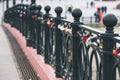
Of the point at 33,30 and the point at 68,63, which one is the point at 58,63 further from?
the point at 33,30

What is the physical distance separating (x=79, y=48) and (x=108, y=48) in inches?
57.6

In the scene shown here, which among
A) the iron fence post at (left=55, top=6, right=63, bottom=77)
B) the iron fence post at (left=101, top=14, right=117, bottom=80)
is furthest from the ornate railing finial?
the iron fence post at (left=101, top=14, right=117, bottom=80)

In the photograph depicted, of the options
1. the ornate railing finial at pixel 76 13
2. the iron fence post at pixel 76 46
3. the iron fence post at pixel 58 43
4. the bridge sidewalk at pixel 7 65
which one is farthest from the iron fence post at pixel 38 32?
the ornate railing finial at pixel 76 13

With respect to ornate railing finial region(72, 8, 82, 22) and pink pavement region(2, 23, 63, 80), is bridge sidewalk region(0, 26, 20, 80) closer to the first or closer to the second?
pink pavement region(2, 23, 63, 80)

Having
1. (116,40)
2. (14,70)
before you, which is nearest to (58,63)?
(14,70)

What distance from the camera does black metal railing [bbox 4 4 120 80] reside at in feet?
12.3

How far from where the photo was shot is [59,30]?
21.6 ft

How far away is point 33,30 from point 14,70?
1.96 metres

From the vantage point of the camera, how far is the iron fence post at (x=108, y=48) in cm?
366

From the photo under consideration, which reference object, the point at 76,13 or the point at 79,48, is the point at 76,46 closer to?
the point at 79,48

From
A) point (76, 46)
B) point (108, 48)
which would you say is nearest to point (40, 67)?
point (76, 46)

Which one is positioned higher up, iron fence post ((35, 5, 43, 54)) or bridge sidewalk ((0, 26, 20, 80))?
iron fence post ((35, 5, 43, 54))

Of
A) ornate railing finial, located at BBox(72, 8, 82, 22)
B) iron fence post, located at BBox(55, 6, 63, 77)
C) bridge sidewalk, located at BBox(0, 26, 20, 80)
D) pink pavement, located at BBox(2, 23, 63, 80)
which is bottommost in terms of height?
bridge sidewalk, located at BBox(0, 26, 20, 80)

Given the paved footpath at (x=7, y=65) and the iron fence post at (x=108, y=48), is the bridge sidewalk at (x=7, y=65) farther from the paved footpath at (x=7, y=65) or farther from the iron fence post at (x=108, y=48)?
the iron fence post at (x=108, y=48)
